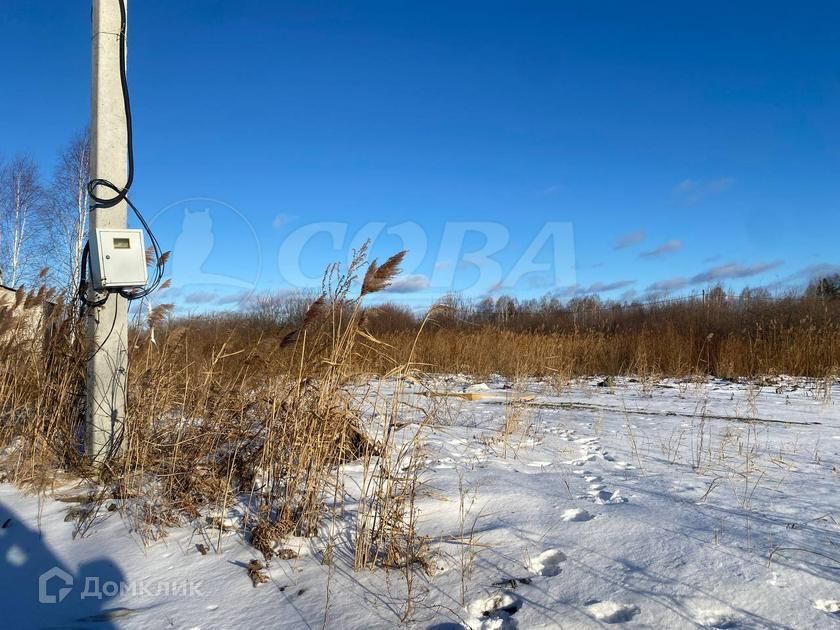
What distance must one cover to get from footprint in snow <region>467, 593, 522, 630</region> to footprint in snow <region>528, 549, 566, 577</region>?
0.20 m

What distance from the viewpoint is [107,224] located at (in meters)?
3.22

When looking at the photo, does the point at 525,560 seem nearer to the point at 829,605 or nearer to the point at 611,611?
the point at 611,611

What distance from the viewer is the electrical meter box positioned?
122 inches

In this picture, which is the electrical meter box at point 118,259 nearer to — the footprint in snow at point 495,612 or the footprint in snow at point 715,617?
the footprint in snow at point 495,612

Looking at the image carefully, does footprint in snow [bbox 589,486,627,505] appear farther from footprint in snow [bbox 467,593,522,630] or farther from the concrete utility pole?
the concrete utility pole

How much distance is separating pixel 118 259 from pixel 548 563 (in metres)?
2.76

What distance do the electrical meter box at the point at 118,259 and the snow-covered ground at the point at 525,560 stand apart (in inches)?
47.4

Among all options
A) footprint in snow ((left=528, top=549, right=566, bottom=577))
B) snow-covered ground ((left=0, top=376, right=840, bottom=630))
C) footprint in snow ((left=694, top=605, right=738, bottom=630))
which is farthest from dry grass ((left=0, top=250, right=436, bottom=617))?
footprint in snow ((left=694, top=605, right=738, bottom=630))

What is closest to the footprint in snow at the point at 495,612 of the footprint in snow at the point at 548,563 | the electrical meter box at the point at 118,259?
the footprint in snow at the point at 548,563

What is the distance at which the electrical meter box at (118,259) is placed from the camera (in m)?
3.11

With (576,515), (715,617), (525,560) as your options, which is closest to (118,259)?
(525,560)

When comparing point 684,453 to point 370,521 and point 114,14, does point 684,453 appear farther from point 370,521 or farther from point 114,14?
point 114,14

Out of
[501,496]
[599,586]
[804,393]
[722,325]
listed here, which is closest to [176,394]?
[501,496]

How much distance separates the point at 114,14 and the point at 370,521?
332 cm
